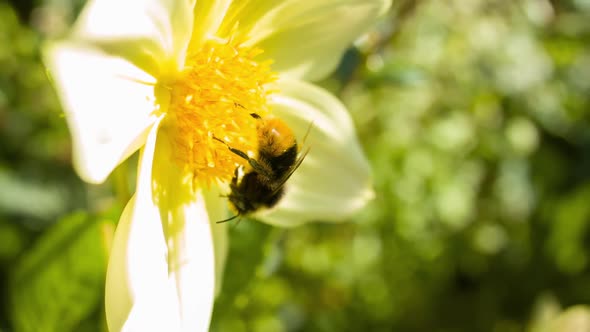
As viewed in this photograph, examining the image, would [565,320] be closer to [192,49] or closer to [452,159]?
[452,159]

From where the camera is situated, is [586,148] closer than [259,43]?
No

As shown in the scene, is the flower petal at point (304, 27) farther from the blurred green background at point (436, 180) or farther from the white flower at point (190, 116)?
the blurred green background at point (436, 180)

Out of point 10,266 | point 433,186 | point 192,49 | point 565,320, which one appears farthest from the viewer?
point 433,186

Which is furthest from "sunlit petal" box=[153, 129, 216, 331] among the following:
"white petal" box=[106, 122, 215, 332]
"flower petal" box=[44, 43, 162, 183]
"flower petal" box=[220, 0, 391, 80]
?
"flower petal" box=[220, 0, 391, 80]

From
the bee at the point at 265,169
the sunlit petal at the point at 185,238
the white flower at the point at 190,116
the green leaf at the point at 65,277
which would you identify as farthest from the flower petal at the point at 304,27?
the green leaf at the point at 65,277

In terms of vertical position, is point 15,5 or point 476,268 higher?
point 15,5

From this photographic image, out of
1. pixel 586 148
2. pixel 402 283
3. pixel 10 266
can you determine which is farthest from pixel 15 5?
pixel 586 148

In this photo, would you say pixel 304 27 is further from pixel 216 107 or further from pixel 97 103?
pixel 97 103
